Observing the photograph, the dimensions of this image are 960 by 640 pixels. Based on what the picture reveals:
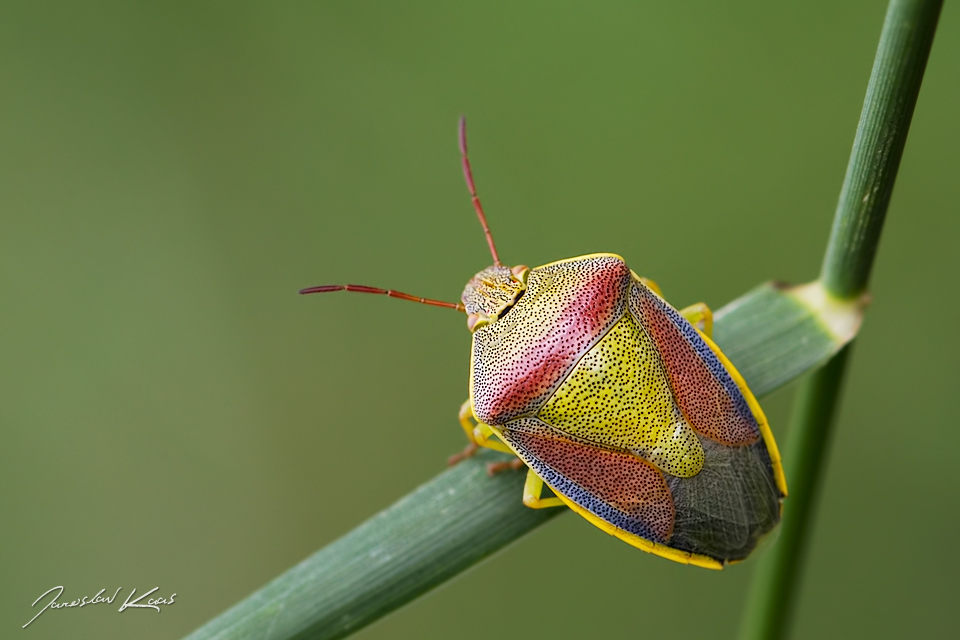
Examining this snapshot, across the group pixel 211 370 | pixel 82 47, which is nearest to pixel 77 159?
pixel 82 47

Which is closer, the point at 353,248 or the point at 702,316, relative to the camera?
the point at 702,316

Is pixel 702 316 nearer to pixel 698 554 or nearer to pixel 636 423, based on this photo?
pixel 636 423

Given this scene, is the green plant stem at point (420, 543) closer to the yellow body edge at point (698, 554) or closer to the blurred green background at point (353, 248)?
the yellow body edge at point (698, 554)

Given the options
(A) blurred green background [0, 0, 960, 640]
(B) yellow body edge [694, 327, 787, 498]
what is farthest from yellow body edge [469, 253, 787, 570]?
(A) blurred green background [0, 0, 960, 640]

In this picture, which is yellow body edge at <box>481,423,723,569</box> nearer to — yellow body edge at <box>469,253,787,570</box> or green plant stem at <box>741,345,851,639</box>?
yellow body edge at <box>469,253,787,570</box>

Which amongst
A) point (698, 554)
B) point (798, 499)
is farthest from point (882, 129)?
point (698, 554)

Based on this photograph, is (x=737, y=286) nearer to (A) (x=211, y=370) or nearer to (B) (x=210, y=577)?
(A) (x=211, y=370)

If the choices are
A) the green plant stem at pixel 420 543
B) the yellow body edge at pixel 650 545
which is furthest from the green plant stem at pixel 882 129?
the yellow body edge at pixel 650 545
